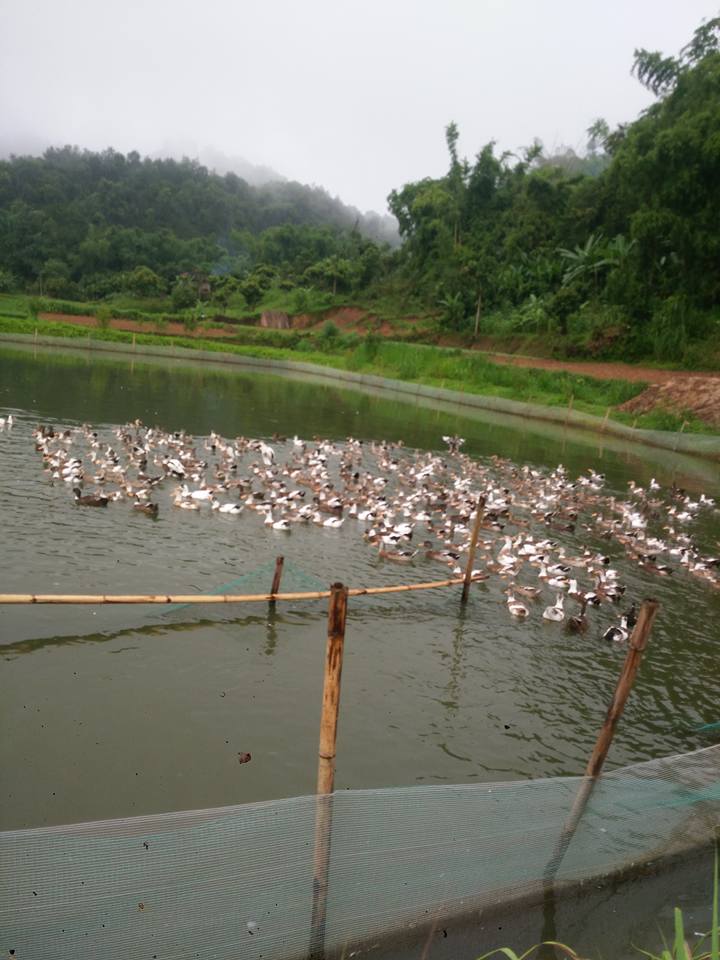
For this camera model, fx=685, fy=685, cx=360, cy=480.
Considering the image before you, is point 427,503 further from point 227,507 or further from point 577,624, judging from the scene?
point 577,624

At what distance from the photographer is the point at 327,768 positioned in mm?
4547

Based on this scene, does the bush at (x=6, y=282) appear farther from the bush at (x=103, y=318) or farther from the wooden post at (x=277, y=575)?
the wooden post at (x=277, y=575)

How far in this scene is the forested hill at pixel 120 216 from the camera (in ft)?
294

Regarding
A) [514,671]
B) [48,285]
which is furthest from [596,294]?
[48,285]

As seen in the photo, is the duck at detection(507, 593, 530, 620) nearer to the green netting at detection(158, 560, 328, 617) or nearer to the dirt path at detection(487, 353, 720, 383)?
the green netting at detection(158, 560, 328, 617)

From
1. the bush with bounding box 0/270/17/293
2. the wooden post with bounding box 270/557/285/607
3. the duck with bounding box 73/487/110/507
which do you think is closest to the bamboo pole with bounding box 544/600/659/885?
the wooden post with bounding box 270/557/285/607

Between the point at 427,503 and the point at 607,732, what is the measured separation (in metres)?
10.9

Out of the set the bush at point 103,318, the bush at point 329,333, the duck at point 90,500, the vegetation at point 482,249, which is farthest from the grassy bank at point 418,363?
the duck at point 90,500

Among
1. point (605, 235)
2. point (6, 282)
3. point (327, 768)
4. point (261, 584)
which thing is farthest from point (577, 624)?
point (6, 282)

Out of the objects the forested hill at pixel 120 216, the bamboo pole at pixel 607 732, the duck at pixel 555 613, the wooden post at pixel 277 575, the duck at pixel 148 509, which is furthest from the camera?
the forested hill at pixel 120 216

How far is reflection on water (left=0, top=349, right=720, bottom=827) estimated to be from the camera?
250 inches

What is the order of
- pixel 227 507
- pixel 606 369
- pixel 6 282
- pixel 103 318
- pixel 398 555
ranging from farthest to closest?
pixel 6 282 < pixel 103 318 < pixel 606 369 < pixel 227 507 < pixel 398 555

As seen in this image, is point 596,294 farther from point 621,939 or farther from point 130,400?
point 621,939

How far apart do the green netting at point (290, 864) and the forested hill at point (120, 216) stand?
82.8 m
